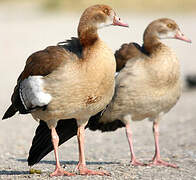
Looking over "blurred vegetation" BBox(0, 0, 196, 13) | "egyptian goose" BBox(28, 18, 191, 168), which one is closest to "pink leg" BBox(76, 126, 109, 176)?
"egyptian goose" BBox(28, 18, 191, 168)

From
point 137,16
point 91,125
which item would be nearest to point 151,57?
point 91,125

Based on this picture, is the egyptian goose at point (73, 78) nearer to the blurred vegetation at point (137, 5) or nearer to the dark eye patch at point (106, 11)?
the dark eye patch at point (106, 11)

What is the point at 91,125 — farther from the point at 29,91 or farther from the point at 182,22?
the point at 182,22

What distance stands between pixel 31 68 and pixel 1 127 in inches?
273

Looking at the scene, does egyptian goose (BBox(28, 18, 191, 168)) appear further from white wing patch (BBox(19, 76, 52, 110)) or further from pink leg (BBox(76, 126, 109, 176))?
white wing patch (BBox(19, 76, 52, 110))

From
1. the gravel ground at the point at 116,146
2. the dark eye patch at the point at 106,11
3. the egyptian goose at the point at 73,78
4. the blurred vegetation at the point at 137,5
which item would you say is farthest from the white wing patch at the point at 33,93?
the blurred vegetation at the point at 137,5

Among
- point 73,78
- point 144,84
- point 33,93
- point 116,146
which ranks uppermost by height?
point 73,78

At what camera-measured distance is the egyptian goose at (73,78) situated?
592 centimetres

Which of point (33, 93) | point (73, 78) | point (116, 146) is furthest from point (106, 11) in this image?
point (116, 146)

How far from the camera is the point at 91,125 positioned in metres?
7.88

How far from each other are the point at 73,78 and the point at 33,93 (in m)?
0.54

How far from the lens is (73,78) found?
5895 millimetres

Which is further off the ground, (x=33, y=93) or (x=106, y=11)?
(x=106, y=11)

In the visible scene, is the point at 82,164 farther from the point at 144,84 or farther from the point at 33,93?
the point at 144,84
